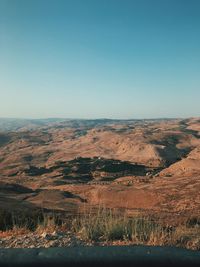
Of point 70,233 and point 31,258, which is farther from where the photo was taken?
point 70,233

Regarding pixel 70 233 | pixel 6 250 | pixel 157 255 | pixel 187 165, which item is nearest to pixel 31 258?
pixel 6 250

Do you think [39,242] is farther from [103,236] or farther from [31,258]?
[31,258]

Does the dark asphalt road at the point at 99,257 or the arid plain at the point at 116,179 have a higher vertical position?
the dark asphalt road at the point at 99,257

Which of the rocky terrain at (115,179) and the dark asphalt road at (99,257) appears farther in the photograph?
the rocky terrain at (115,179)

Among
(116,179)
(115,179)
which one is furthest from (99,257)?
(115,179)

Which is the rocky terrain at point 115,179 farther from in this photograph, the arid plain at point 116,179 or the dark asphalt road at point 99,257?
the dark asphalt road at point 99,257

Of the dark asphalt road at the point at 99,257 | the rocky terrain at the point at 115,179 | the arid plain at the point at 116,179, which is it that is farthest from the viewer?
the arid plain at the point at 116,179

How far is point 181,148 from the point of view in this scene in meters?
88.2

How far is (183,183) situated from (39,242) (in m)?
36.0

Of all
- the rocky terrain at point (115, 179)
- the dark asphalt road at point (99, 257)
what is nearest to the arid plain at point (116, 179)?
the rocky terrain at point (115, 179)

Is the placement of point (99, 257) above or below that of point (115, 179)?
above

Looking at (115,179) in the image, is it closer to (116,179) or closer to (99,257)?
(116,179)

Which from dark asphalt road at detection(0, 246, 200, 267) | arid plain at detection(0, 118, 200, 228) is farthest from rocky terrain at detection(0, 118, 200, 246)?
dark asphalt road at detection(0, 246, 200, 267)

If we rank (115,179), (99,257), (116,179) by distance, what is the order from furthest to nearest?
(115,179)
(116,179)
(99,257)
